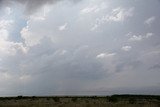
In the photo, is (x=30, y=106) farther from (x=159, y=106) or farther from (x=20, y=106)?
(x=159, y=106)

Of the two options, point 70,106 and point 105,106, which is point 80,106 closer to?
point 70,106

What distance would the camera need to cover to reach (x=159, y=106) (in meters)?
49.8

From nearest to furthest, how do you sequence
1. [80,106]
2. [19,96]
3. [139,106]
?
[80,106]
[139,106]
[19,96]

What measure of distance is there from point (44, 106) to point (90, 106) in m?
6.94

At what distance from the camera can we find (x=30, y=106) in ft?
155

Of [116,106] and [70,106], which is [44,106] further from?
[116,106]

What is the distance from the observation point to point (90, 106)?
155 ft

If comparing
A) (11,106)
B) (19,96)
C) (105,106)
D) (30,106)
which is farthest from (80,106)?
(19,96)

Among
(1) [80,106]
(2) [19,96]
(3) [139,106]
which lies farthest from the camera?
(2) [19,96]

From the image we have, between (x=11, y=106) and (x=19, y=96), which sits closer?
(x=11, y=106)

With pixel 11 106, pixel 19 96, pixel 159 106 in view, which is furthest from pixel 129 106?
pixel 19 96

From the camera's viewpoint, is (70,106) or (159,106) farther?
(159,106)

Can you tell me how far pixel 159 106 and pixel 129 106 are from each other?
16.3ft

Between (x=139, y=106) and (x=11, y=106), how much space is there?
65.8 feet
